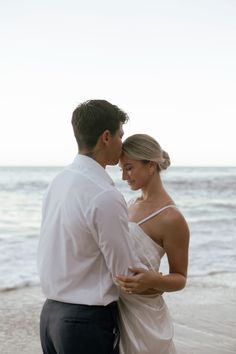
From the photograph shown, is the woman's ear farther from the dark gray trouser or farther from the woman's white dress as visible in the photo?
the dark gray trouser

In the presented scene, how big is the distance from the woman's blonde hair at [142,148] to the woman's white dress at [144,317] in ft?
0.85

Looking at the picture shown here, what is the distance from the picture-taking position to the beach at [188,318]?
522 cm

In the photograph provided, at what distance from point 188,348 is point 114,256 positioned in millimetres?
3175

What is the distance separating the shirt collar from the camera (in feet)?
7.45

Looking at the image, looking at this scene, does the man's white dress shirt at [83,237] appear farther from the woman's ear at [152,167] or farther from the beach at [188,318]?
the beach at [188,318]

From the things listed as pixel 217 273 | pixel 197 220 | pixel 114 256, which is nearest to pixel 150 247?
pixel 114 256

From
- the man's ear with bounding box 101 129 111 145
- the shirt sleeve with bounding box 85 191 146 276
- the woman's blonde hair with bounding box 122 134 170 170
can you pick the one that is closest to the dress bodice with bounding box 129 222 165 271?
the woman's blonde hair with bounding box 122 134 170 170

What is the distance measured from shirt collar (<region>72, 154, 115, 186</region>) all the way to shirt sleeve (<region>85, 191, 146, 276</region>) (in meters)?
0.11

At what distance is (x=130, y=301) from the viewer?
2.63 m

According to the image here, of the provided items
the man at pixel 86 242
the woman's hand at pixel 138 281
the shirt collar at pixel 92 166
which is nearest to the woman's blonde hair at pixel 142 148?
the man at pixel 86 242

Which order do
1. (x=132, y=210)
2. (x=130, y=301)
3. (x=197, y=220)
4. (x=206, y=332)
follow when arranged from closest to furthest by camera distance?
(x=130, y=301)
(x=132, y=210)
(x=206, y=332)
(x=197, y=220)

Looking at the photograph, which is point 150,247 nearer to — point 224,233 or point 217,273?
point 217,273

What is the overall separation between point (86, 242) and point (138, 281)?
0.29 meters

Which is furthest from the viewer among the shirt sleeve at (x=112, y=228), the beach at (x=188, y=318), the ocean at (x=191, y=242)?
the ocean at (x=191, y=242)
